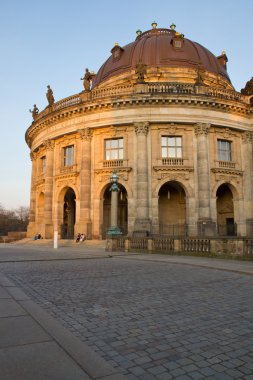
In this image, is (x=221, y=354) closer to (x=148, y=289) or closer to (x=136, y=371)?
(x=136, y=371)

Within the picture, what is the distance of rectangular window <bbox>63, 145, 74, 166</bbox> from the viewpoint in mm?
32562

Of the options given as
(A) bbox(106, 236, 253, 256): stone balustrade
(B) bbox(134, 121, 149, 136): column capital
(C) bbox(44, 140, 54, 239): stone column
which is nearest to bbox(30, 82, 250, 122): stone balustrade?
(B) bbox(134, 121, 149, 136): column capital

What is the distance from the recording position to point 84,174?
96.8ft

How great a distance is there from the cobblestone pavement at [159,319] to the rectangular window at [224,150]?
74.6 ft

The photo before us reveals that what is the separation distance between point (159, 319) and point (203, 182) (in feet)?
77.7

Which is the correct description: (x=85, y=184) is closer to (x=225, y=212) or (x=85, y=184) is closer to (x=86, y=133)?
(x=86, y=133)

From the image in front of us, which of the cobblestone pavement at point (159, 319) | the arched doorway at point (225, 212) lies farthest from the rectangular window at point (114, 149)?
the cobblestone pavement at point (159, 319)

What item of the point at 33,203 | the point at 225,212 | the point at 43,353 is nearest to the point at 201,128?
the point at 225,212

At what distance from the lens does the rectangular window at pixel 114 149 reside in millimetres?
29922

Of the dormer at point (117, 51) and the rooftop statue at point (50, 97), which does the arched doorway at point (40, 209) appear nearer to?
the rooftop statue at point (50, 97)

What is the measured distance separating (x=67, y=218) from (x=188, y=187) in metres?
15.4

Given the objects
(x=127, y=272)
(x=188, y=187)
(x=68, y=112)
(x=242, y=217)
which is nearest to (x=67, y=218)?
(x=68, y=112)

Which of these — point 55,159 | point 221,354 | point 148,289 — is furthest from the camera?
point 55,159

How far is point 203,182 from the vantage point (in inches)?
1092
